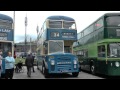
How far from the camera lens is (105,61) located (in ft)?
48.1

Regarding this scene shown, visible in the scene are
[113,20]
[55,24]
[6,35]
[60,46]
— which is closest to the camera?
[6,35]

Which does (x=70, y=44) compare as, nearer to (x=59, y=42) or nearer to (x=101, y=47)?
(x=59, y=42)

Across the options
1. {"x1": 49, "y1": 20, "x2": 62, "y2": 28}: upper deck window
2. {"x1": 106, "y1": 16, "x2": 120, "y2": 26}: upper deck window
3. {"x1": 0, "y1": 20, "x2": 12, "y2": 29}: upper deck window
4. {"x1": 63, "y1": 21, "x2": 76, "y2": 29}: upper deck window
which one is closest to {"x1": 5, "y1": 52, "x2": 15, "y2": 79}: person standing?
{"x1": 0, "y1": 20, "x2": 12, "y2": 29}: upper deck window

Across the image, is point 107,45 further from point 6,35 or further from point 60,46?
point 6,35

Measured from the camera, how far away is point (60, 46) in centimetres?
1639

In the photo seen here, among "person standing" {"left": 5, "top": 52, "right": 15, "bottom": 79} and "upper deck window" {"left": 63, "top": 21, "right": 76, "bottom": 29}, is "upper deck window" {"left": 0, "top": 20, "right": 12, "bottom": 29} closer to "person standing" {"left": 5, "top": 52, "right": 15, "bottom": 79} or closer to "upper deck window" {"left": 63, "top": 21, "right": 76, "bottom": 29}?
"person standing" {"left": 5, "top": 52, "right": 15, "bottom": 79}

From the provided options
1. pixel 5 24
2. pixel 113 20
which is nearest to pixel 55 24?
pixel 5 24

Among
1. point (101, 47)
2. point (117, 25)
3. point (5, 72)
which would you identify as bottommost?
point (5, 72)

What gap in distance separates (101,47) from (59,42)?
2898 mm

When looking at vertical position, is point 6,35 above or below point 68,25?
below

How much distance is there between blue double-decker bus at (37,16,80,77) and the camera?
15.5 meters

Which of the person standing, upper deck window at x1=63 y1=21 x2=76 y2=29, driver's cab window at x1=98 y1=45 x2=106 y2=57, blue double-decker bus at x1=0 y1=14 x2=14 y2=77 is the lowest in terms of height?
the person standing
